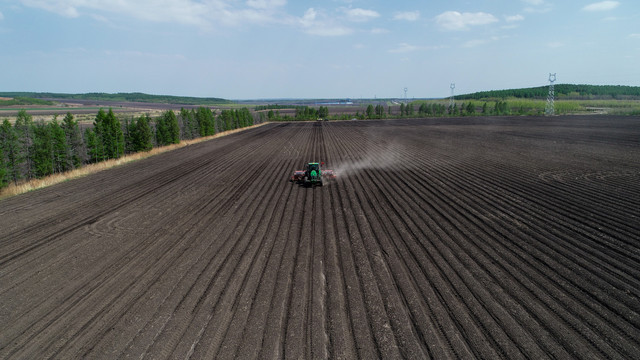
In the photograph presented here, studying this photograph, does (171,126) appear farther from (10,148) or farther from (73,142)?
(10,148)

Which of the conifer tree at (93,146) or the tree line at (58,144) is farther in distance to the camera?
the conifer tree at (93,146)

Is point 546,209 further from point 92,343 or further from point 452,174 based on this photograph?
point 92,343

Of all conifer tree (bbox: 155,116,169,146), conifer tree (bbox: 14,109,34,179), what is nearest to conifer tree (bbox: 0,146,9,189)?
conifer tree (bbox: 14,109,34,179)

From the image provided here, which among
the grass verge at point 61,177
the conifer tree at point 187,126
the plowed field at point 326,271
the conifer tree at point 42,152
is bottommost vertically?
the plowed field at point 326,271

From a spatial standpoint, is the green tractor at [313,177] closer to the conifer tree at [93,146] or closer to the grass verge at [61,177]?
the grass verge at [61,177]

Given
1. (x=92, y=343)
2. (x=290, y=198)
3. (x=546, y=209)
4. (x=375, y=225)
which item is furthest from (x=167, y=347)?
(x=546, y=209)

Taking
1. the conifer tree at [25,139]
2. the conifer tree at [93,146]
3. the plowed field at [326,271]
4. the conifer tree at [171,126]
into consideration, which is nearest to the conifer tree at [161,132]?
the conifer tree at [171,126]

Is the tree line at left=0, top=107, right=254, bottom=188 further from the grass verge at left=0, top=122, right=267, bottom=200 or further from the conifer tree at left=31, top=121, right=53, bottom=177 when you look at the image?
the grass verge at left=0, top=122, right=267, bottom=200

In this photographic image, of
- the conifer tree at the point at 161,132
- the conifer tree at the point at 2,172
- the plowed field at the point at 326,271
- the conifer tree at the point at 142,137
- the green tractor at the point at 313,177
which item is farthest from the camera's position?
the conifer tree at the point at 161,132

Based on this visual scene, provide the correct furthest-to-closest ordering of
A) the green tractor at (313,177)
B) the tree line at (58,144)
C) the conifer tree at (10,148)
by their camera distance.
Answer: the tree line at (58,144) < the conifer tree at (10,148) < the green tractor at (313,177)
